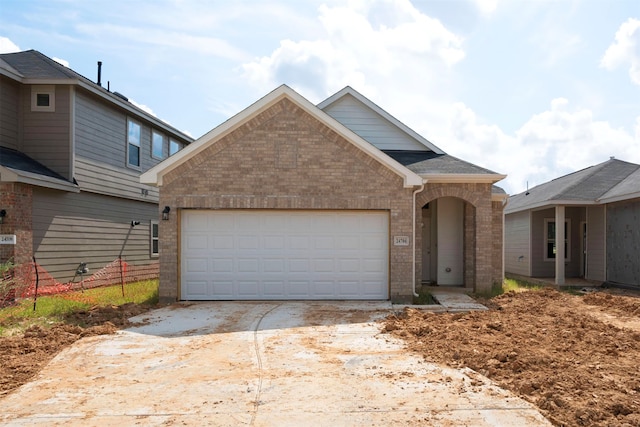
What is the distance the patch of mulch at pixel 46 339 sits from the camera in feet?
22.1

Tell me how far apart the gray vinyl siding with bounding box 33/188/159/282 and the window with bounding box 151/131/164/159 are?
2.06 metres

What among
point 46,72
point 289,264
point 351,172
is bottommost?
point 289,264

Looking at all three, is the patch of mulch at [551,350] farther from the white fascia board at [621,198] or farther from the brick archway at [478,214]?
the white fascia board at [621,198]

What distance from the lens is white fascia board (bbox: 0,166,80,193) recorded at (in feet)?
40.4

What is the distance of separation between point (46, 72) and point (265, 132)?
282 inches

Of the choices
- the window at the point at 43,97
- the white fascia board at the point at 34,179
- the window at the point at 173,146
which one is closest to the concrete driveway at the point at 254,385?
the white fascia board at the point at 34,179

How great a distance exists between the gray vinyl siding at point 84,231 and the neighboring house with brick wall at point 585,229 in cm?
1463

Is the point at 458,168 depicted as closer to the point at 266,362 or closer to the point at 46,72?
the point at 266,362

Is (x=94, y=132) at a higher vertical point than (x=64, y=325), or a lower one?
higher

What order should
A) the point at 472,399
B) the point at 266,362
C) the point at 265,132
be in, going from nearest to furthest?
the point at 472,399, the point at 266,362, the point at 265,132

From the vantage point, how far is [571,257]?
20297 mm

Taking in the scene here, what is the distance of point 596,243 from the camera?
18312mm

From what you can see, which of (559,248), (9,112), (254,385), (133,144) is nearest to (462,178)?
(559,248)

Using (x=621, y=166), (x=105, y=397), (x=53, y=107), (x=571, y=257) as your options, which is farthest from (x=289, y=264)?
(x=621, y=166)
